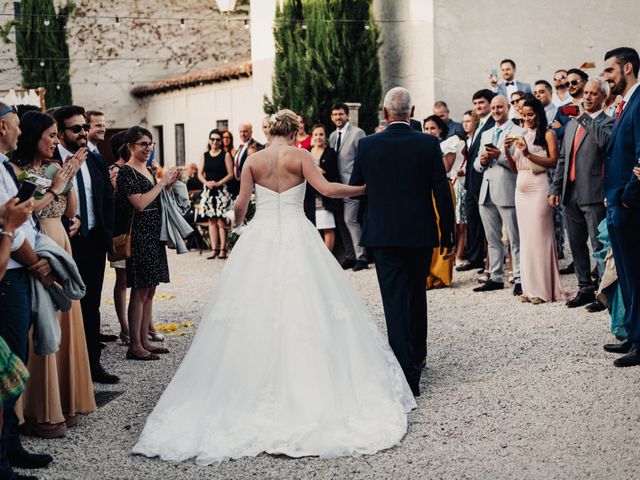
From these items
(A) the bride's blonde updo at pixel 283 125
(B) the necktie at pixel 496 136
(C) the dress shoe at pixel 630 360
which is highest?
(A) the bride's blonde updo at pixel 283 125

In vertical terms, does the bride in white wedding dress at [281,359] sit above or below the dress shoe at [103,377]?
above

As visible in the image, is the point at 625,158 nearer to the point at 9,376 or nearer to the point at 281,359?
the point at 281,359

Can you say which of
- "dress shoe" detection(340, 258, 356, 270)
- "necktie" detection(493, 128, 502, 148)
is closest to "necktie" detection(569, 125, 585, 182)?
"necktie" detection(493, 128, 502, 148)

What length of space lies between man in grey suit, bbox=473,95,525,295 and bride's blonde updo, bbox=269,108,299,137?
428 cm

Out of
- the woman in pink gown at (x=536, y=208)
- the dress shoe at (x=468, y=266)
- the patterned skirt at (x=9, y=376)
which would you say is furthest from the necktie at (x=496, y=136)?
the patterned skirt at (x=9, y=376)

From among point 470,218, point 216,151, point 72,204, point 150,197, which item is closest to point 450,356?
point 150,197

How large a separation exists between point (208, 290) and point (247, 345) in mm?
6234

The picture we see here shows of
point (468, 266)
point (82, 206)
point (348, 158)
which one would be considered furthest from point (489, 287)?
point (82, 206)

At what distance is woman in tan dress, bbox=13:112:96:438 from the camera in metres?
5.42

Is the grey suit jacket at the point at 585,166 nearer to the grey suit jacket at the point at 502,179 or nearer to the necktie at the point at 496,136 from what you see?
the grey suit jacket at the point at 502,179

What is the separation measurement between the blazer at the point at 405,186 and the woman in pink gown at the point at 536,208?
3348 millimetres

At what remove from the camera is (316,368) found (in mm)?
5488

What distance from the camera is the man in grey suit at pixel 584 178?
27.1 ft

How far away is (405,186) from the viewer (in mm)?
6328
